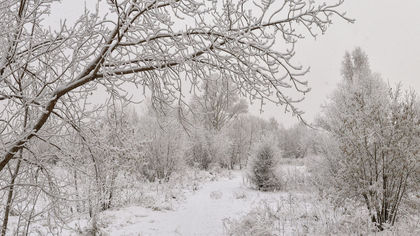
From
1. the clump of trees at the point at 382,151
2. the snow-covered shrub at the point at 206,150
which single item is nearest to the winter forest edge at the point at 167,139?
the clump of trees at the point at 382,151

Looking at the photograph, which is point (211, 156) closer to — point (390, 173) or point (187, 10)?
point (390, 173)

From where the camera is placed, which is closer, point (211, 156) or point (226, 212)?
point (226, 212)

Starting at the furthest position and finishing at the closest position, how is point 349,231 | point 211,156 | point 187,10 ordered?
point 211,156, point 349,231, point 187,10

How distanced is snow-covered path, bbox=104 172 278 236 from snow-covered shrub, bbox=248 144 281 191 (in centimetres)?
145

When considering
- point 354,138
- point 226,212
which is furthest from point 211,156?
point 354,138

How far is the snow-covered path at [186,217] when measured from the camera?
5.58 metres

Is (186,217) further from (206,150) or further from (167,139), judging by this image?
(206,150)

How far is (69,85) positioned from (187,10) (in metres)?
0.94

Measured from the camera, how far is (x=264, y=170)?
1062 centimetres

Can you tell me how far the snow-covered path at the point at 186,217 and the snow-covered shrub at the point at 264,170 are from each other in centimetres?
145

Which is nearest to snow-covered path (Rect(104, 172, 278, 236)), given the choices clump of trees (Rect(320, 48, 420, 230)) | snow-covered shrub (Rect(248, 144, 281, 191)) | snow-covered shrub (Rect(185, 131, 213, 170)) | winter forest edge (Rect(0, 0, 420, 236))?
winter forest edge (Rect(0, 0, 420, 236))

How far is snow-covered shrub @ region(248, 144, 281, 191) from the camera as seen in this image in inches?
413

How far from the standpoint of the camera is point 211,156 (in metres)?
17.7

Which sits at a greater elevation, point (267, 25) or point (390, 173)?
point (267, 25)
